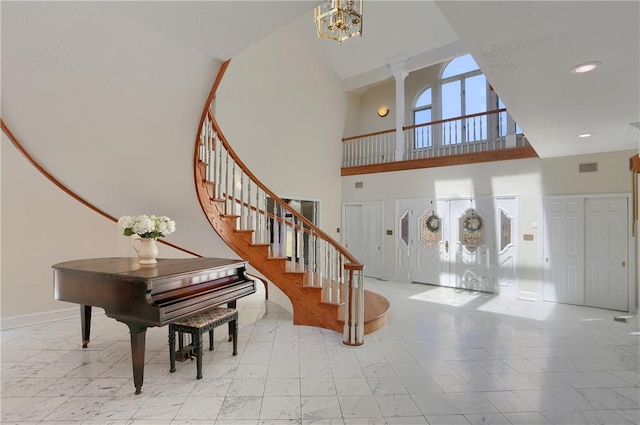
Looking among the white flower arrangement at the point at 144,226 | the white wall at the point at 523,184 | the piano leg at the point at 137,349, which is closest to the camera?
the piano leg at the point at 137,349

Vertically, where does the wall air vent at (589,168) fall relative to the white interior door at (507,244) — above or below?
above

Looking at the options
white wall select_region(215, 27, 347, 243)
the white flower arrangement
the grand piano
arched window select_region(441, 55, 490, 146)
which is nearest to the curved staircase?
the white flower arrangement

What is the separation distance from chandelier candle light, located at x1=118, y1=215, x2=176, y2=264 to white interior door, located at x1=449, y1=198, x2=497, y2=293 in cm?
557

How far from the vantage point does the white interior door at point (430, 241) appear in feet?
21.8

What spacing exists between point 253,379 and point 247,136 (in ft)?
15.1

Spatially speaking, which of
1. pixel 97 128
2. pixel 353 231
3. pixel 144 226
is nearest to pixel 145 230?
pixel 144 226

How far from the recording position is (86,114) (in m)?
2.46

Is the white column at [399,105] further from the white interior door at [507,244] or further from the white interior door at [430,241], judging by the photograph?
the white interior door at [507,244]

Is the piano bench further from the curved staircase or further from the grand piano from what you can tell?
the curved staircase

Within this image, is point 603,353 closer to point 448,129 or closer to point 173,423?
point 173,423

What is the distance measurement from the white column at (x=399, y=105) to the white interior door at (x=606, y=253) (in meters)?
3.62

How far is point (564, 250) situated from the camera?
5.32 metres

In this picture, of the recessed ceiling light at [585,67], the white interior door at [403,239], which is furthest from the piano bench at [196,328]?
the white interior door at [403,239]

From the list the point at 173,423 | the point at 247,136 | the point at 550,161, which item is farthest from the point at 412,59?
the point at 173,423
